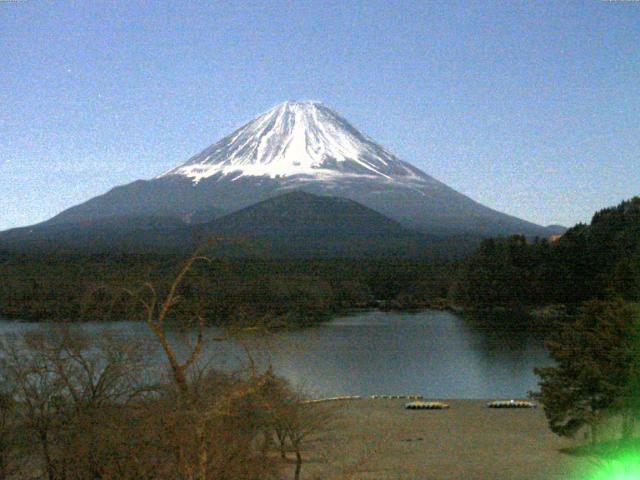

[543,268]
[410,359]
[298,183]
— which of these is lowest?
[410,359]

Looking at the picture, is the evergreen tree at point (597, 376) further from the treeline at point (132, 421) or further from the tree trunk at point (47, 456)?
the tree trunk at point (47, 456)

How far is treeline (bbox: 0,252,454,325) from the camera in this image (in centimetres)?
380

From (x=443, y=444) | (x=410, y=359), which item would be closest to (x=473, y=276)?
(x=410, y=359)

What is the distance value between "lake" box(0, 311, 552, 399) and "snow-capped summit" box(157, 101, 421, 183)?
34.6 m

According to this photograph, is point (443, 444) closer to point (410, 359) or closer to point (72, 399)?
point (72, 399)

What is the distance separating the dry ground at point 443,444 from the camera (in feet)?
22.7

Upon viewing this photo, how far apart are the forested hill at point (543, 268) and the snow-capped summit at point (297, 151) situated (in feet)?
99.5

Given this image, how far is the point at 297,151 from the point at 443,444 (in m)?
51.1

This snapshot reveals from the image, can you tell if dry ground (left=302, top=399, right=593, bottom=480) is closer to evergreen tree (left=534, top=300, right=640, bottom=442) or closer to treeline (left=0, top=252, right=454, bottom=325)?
evergreen tree (left=534, top=300, right=640, bottom=442)

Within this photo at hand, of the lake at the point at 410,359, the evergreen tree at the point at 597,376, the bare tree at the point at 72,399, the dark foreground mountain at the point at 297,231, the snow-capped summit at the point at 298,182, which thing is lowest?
the lake at the point at 410,359

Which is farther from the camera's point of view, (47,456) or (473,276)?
(473,276)

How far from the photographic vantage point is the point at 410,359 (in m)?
16.1

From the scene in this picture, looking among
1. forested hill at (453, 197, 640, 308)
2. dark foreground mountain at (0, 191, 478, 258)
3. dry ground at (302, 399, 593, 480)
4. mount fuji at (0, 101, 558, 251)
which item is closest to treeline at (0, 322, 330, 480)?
dry ground at (302, 399, 593, 480)

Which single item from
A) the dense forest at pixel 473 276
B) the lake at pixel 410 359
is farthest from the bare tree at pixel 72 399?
the dense forest at pixel 473 276
